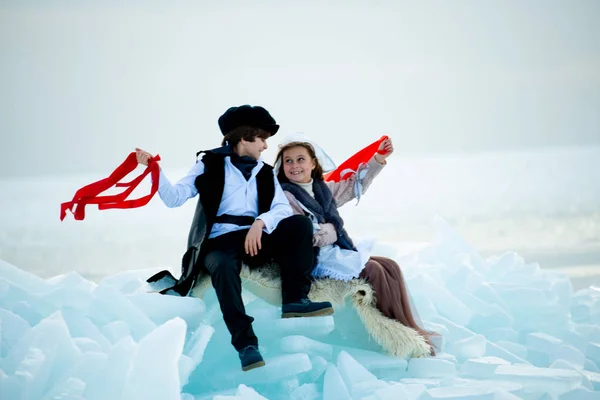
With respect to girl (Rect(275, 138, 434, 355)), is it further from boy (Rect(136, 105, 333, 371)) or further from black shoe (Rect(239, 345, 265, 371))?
black shoe (Rect(239, 345, 265, 371))

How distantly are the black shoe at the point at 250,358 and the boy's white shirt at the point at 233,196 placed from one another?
0.42m

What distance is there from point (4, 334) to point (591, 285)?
308 cm

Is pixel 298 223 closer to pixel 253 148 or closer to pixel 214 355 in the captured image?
pixel 253 148

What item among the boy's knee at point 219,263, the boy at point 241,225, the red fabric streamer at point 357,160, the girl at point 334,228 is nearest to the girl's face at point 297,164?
the girl at point 334,228

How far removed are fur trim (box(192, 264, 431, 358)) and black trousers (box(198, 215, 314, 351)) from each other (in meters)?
0.05

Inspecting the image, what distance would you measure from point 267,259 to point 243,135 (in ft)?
1.51

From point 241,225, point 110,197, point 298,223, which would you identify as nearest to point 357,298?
point 298,223

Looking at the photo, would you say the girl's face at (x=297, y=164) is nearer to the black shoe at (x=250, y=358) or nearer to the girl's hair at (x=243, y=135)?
the girl's hair at (x=243, y=135)

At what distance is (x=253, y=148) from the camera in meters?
2.84

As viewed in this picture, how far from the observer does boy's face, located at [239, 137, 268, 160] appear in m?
2.84

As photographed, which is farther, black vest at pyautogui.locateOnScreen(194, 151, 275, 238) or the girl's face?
the girl's face

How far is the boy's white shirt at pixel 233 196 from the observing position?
8.79 feet

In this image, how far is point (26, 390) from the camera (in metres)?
2.14

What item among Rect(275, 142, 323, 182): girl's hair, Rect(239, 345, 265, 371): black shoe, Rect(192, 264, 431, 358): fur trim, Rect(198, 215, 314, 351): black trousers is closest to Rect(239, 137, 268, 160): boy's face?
Rect(275, 142, 323, 182): girl's hair
